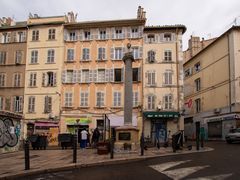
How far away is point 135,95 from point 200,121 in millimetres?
12215

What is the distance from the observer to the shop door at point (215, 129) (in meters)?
37.4

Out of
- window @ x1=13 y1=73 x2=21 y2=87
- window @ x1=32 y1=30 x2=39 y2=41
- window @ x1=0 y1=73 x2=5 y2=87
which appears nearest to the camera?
window @ x1=13 y1=73 x2=21 y2=87

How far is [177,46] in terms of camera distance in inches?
1436

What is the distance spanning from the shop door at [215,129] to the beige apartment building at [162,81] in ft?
16.7

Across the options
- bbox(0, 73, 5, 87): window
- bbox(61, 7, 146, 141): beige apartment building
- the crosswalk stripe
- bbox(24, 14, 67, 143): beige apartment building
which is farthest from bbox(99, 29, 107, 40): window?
the crosswalk stripe

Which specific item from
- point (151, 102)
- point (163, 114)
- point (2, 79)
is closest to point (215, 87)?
point (163, 114)

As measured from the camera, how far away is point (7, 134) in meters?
20.3

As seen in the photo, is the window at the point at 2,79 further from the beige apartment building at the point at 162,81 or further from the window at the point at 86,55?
the beige apartment building at the point at 162,81

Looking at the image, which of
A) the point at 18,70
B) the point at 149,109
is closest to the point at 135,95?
the point at 149,109

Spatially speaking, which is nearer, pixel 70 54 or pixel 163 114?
pixel 163 114

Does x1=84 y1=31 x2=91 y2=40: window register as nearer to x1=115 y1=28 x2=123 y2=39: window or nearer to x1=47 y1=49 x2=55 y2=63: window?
x1=115 y1=28 x2=123 y2=39: window

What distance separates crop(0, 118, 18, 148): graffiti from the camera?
19656 mm

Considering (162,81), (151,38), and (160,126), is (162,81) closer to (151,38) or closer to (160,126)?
(160,126)

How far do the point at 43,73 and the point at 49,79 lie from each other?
97 centimetres
